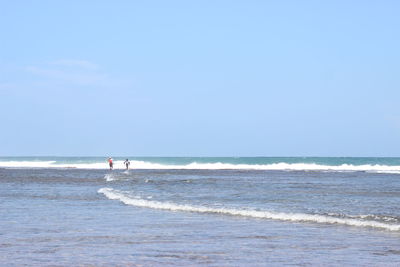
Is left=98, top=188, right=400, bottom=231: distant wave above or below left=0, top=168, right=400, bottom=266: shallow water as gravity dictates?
above

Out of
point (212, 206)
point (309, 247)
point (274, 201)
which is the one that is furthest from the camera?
point (274, 201)

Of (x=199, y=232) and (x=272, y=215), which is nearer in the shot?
(x=199, y=232)

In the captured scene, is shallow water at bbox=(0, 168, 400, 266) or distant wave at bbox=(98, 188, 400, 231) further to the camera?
distant wave at bbox=(98, 188, 400, 231)

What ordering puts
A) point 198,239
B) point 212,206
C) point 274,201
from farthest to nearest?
1. point 274,201
2. point 212,206
3. point 198,239

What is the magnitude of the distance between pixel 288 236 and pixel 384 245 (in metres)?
2.33

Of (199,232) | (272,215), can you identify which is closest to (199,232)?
(199,232)

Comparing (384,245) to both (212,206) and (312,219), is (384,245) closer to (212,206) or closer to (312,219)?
(312,219)

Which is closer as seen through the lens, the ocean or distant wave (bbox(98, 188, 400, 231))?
the ocean

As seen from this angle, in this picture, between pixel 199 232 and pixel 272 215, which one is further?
pixel 272 215

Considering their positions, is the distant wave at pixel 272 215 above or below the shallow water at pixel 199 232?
above

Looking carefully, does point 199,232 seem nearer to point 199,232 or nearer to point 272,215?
point 199,232

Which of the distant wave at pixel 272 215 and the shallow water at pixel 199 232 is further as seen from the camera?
the distant wave at pixel 272 215

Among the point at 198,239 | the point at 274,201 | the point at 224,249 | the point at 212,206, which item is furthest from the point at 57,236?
the point at 274,201

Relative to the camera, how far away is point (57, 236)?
14.0 meters
